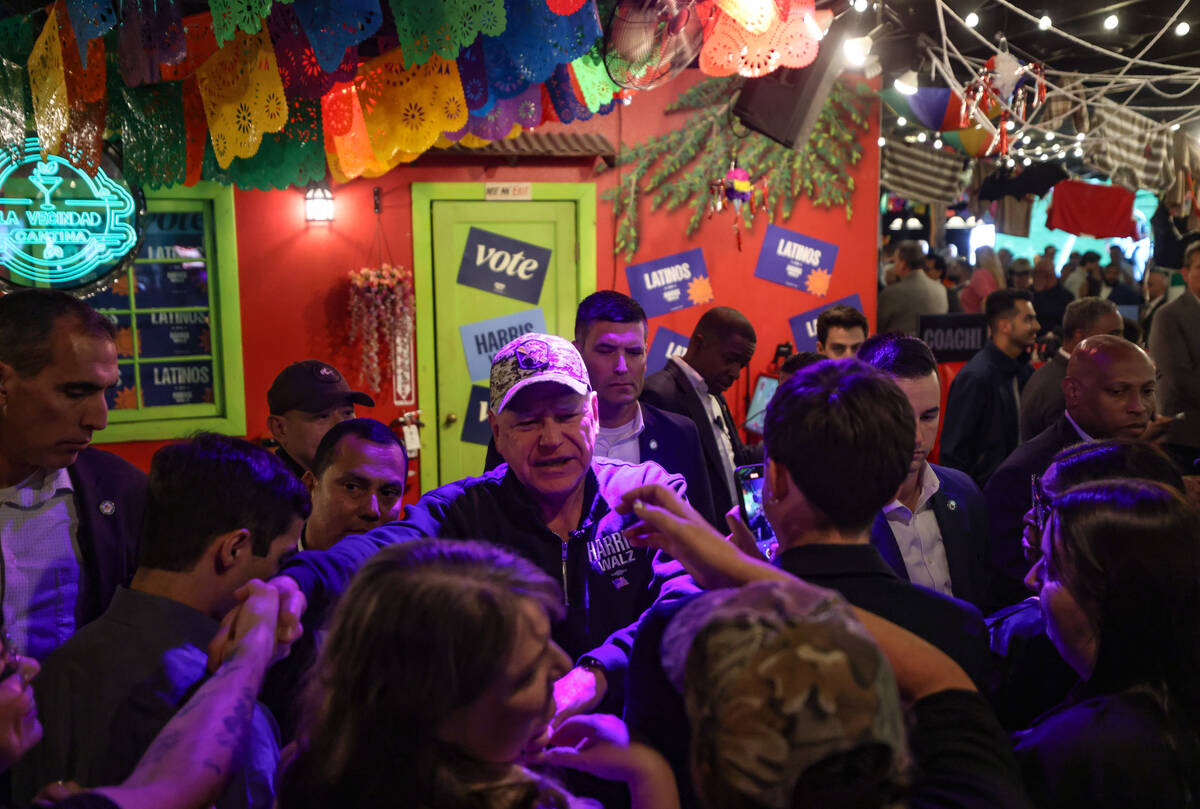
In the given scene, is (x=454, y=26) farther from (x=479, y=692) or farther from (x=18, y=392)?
(x=479, y=692)

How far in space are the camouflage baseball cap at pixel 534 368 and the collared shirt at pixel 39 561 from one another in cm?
110

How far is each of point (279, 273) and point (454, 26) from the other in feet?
11.0

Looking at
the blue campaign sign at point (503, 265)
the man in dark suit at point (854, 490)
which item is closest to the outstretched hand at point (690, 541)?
the man in dark suit at point (854, 490)

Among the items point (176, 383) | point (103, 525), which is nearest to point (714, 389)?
point (103, 525)

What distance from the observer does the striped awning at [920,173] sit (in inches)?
352

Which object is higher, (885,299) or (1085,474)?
(885,299)

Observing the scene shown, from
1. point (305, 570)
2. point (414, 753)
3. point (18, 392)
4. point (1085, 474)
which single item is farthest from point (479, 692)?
point (18, 392)

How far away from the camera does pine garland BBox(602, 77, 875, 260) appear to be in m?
6.29

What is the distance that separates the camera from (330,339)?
→ 584 centimetres

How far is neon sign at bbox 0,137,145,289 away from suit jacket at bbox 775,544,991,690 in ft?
16.5

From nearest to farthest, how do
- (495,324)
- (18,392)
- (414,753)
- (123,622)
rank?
1. (414,753)
2. (123,622)
3. (18,392)
4. (495,324)

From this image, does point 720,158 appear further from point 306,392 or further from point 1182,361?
point 306,392

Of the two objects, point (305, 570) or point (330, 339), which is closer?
point (305, 570)

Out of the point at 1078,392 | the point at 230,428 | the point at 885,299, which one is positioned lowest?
the point at 230,428
